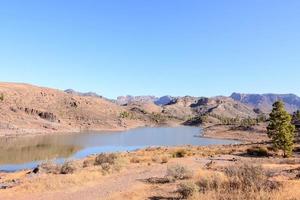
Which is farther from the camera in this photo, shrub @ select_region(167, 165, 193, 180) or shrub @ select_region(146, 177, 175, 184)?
shrub @ select_region(167, 165, 193, 180)

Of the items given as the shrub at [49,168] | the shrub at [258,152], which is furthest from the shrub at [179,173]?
the shrub at [258,152]

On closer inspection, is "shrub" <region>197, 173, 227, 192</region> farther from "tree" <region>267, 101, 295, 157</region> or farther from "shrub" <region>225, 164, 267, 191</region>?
"tree" <region>267, 101, 295, 157</region>

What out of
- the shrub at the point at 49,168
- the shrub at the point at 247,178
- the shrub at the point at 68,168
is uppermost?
the shrub at the point at 247,178

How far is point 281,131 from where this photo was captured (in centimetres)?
5331

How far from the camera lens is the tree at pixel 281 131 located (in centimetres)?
5222

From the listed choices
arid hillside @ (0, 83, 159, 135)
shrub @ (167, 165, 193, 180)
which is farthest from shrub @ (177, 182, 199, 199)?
arid hillside @ (0, 83, 159, 135)

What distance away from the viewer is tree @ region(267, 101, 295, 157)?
52219 mm

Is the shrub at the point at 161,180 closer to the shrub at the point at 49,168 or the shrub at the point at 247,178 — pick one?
the shrub at the point at 247,178

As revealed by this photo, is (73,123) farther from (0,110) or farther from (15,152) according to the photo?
(15,152)

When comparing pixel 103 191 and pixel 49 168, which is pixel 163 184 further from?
pixel 49 168

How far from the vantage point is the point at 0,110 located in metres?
139

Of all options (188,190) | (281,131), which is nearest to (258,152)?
(281,131)

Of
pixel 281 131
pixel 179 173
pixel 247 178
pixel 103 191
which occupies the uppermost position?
pixel 281 131

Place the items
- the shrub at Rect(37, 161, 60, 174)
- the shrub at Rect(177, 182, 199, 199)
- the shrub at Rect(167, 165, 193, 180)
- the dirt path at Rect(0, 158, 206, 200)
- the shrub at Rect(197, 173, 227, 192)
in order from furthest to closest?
the shrub at Rect(37, 161, 60, 174)
the shrub at Rect(167, 165, 193, 180)
the dirt path at Rect(0, 158, 206, 200)
the shrub at Rect(197, 173, 227, 192)
the shrub at Rect(177, 182, 199, 199)
